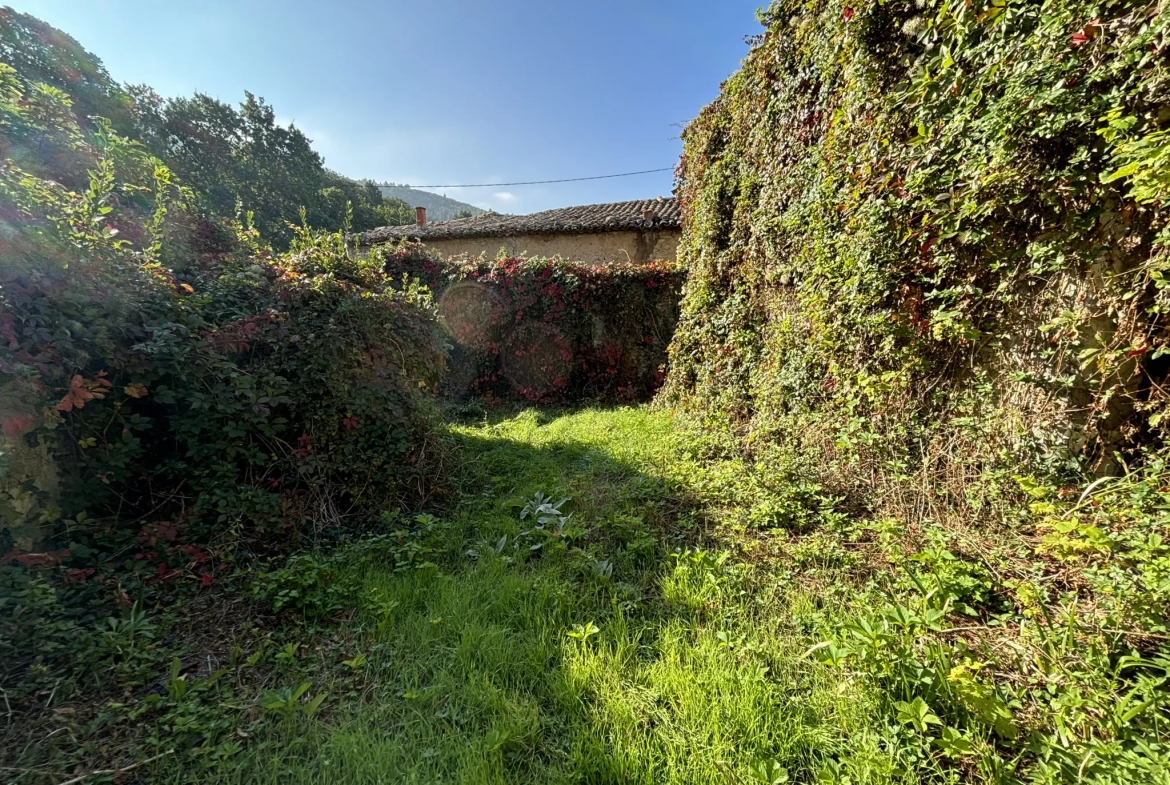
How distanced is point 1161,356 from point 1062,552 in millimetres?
1102

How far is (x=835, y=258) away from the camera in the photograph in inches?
136

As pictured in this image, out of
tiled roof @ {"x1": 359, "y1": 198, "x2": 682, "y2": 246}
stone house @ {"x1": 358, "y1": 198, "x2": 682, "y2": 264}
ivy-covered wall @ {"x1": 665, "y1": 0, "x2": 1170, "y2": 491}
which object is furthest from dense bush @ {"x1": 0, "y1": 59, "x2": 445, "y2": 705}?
tiled roof @ {"x1": 359, "y1": 198, "x2": 682, "y2": 246}

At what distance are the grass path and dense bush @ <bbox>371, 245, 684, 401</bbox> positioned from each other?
17.7ft

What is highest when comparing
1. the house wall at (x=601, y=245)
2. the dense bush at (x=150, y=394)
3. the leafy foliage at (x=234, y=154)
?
the leafy foliage at (x=234, y=154)

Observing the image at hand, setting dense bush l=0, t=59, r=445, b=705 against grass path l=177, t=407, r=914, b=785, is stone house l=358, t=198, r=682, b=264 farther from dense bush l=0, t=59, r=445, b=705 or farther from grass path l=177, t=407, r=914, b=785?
grass path l=177, t=407, r=914, b=785

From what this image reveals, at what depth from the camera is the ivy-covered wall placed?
6.53 ft

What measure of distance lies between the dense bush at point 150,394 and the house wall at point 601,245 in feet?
28.7

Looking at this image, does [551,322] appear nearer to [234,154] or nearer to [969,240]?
[969,240]

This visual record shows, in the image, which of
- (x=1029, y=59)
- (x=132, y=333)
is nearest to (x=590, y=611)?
(x=132, y=333)

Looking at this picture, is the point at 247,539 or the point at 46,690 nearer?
the point at 46,690

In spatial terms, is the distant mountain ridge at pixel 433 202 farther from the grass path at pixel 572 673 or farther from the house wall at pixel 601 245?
the grass path at pixel 572 673

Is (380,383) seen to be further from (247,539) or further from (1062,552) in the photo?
(1062,552)

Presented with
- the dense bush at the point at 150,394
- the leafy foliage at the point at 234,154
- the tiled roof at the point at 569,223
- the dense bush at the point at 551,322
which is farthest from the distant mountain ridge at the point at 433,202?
the dense bush at the point at 150,394

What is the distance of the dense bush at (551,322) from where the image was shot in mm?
8406
